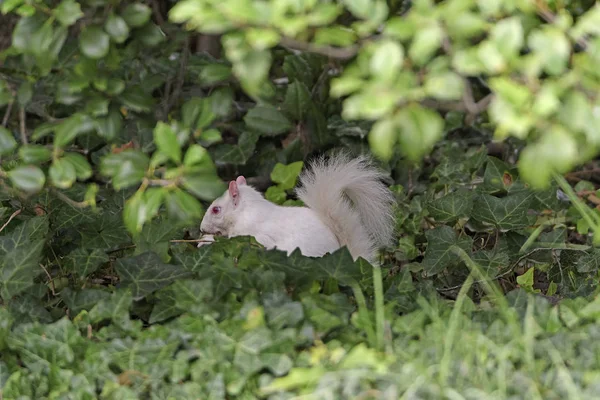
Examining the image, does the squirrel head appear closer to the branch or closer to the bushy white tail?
the bushy white tail

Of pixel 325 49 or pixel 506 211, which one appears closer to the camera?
pixel 325 49

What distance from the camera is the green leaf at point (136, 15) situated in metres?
2.12

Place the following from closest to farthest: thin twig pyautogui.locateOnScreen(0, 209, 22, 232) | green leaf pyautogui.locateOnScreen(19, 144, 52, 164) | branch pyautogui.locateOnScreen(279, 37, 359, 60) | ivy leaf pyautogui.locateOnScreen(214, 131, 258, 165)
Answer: branch pyautogui.locateOnScreen(279, 37, 359, 60), green leaf pyautogui.locateOnScreen(19, 144, 52, 164), thin twig pyautogui.locateOnScreen(0, 209, 22, 232), ivy leaf pyautogui.locateOnScreen(214, 131, 258, 165)

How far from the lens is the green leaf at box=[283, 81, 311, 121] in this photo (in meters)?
3.96

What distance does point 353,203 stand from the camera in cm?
336

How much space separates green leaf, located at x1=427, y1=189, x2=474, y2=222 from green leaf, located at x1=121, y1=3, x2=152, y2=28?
144cm

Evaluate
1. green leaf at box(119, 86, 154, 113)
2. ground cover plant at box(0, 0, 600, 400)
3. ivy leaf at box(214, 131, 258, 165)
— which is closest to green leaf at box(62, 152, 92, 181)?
ground cover plant at box(0, 0, 600, 400)

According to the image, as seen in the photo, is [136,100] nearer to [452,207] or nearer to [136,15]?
[136,15]

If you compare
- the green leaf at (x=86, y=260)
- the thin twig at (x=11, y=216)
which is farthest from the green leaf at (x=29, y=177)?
the thin twig at (x=11, y=216)

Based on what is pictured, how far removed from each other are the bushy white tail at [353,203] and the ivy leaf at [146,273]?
2.49 ft

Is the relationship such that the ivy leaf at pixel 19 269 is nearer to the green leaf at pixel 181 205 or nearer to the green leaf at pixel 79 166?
the green leaf at pixel 79 166

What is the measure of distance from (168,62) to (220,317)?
1.28m

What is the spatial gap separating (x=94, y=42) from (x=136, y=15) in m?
0.13

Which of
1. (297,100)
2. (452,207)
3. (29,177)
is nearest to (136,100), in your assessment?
(29,177)
